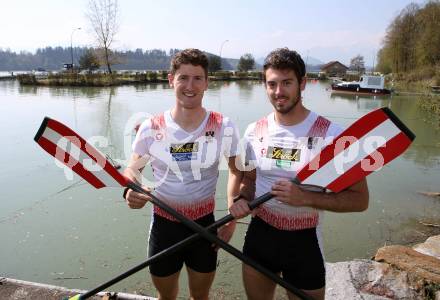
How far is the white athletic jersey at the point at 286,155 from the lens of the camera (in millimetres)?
1890

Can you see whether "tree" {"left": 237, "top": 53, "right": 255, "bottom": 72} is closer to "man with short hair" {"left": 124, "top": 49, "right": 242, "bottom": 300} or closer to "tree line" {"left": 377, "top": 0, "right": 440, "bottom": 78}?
"tree line" {"left": 377, "top": 0, "right": 440, "bottom": 78}

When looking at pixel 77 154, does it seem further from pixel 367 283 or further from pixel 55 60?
pixel 55 60

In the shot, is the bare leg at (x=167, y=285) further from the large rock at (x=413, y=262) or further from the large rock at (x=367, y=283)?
the large rock at (x=413, y=262)

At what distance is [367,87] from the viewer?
92.1 ft

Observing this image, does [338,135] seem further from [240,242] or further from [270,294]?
[240,242]

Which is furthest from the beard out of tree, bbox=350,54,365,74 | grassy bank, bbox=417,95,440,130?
tree, bbox=350,54,365,74

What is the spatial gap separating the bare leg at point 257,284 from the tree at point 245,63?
65.6m

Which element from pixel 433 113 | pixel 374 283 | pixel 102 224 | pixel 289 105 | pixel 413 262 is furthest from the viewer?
pixel 433 113

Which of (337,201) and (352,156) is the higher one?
(352,156)

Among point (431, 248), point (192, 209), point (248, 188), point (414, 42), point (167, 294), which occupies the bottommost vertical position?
point (431, 248)

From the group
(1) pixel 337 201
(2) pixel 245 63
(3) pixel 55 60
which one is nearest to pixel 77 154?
(1) pixel 337 201

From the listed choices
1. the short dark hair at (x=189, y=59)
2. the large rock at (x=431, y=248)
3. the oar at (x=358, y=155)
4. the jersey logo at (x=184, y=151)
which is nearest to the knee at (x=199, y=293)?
the oar at (x=358, y=155)

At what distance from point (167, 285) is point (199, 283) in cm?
20

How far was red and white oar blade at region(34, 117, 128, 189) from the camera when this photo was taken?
2.12m
